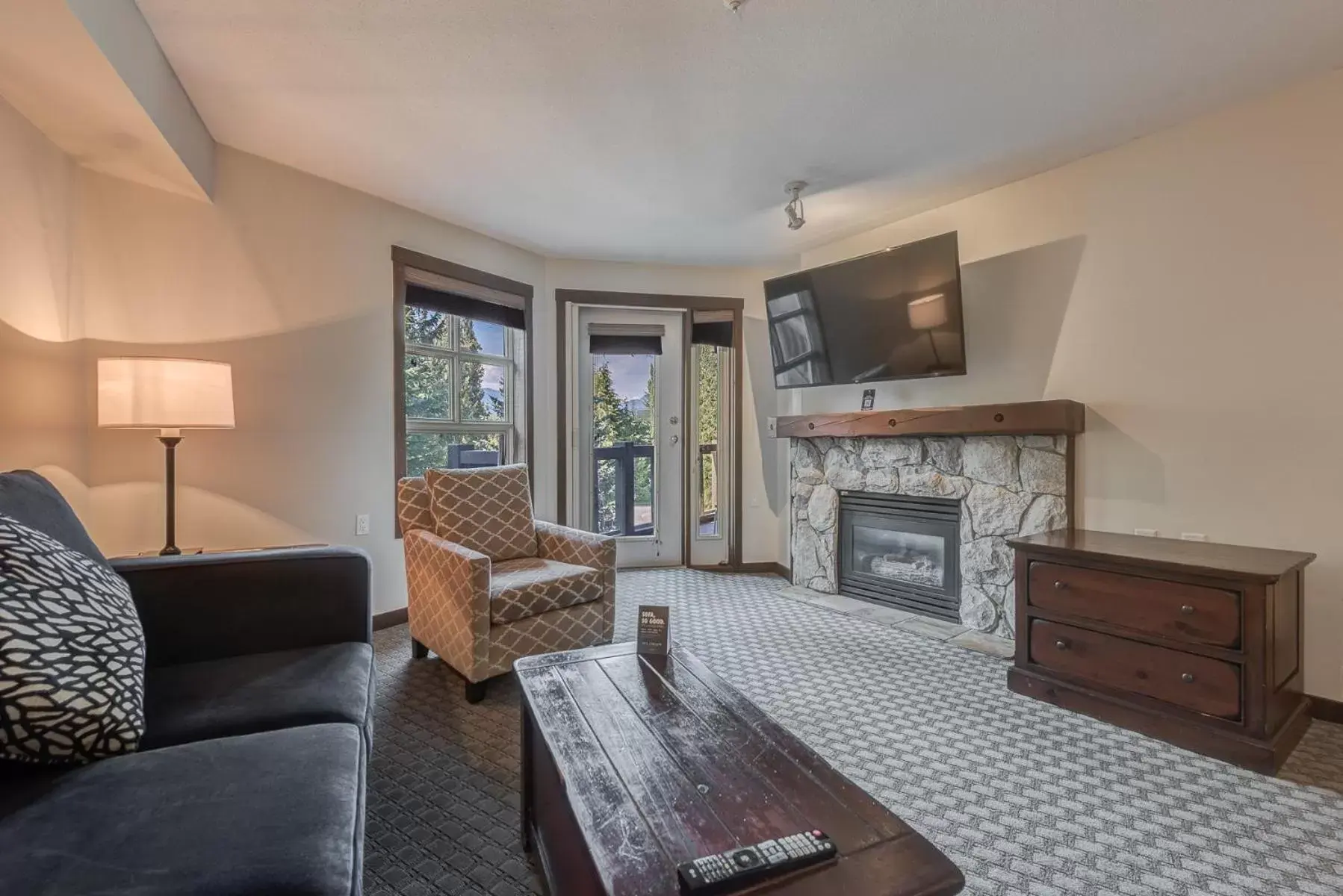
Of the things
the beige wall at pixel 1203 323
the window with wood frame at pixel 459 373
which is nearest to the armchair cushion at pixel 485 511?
the window with wood frame at pixel 459 373

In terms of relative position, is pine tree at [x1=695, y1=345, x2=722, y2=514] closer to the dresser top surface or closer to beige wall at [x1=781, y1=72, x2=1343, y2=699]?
beige wall at [x1=781, y1=72, x2=1343, y2=699]

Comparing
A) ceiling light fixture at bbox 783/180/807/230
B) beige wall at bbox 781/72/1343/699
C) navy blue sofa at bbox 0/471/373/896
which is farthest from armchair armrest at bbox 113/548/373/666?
beige wall at bbox 781/72/1343/699

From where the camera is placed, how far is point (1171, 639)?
212 centimetres

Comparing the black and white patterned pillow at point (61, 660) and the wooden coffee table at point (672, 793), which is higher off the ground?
the black and white patterned pillow at point (61, 660)

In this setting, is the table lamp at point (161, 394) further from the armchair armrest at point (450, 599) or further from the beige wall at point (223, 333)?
the armchair armrest at point (450, 599)

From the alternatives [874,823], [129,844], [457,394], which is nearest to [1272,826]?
[874,823]

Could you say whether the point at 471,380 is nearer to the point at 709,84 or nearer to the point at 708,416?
the point at 708,416

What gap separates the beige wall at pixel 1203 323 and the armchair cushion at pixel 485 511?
2.62 meters

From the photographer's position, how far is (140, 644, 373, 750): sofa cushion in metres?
1.28

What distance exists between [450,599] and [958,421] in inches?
102

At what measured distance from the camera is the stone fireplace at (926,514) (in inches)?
121

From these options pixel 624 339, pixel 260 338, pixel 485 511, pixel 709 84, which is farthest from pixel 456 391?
pixel 709 84

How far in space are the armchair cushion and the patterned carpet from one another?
62cm

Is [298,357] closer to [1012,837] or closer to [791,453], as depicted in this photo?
[791,453]
